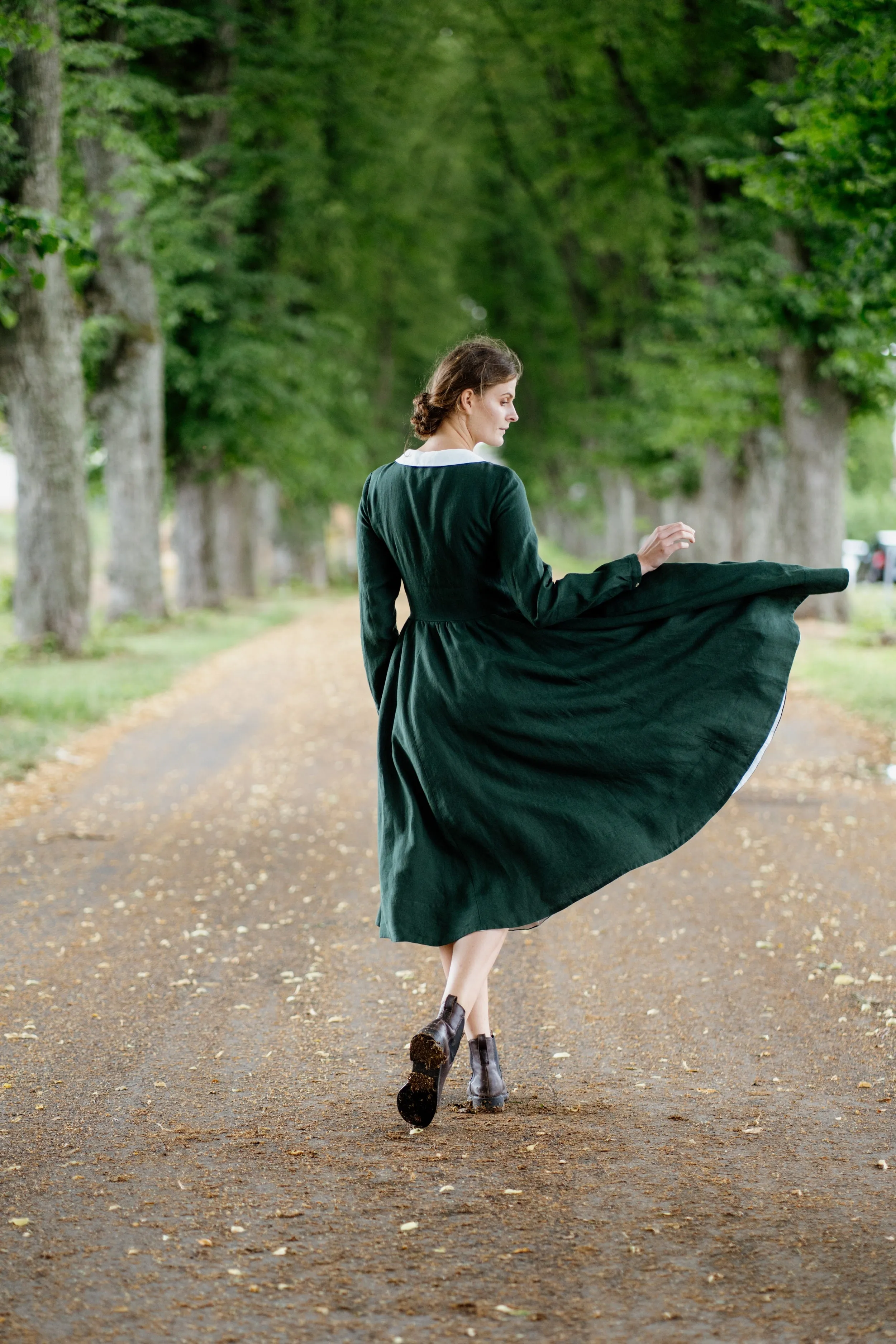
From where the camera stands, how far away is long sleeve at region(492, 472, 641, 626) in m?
3.81

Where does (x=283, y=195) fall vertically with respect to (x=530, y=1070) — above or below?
above

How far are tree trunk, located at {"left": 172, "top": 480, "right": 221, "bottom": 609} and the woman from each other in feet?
71.6

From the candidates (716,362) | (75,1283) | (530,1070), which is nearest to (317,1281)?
(75,1283)

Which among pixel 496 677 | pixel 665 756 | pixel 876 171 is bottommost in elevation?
pixel 665 756

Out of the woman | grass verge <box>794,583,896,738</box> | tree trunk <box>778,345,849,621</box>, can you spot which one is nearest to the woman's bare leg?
the woman

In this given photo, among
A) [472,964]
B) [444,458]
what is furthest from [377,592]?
[472,964]

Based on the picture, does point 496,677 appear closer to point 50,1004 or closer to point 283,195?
point 50,1004

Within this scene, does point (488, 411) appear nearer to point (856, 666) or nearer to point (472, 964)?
point (472, 964)

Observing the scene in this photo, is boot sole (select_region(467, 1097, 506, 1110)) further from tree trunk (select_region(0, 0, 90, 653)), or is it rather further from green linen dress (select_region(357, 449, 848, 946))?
tree trunk (select_region(0, 0, 90, 653))

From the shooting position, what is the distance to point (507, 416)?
4.03 metres

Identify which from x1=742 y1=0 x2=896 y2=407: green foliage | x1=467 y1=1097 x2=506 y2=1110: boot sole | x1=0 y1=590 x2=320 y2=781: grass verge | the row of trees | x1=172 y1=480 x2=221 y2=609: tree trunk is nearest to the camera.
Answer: x1=467 y1=1097 x2=506 y2=1110: boot sole

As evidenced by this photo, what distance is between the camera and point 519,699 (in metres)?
3.92

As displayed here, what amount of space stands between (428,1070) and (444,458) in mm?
1787

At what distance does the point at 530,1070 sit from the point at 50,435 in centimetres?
1316
